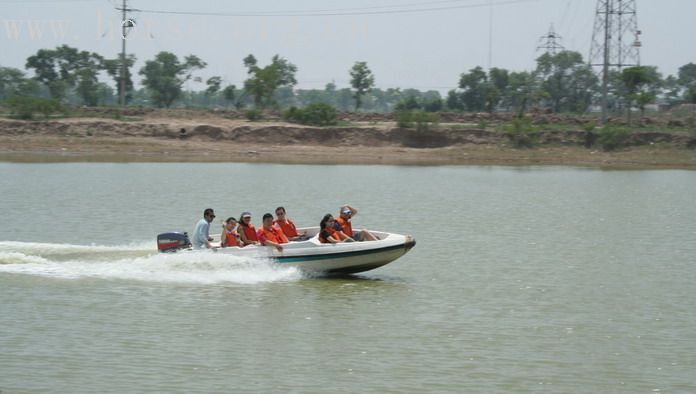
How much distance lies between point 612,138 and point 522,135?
5.35 meters

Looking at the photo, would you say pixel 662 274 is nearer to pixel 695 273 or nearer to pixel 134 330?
pixel 695 273

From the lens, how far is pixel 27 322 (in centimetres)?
1545

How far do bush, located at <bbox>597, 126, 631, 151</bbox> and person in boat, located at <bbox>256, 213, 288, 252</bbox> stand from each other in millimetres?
42929

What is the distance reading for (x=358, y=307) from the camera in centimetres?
1730

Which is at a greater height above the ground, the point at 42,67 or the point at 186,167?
the point at 42,67

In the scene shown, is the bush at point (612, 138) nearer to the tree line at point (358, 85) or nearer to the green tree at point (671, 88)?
the tree line at point (358, 85)

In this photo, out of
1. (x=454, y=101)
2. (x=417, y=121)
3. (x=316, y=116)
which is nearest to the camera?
(x=417, y=121)

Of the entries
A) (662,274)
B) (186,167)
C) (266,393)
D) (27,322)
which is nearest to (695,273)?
(662,274)

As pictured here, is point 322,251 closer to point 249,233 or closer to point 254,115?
point 249,233

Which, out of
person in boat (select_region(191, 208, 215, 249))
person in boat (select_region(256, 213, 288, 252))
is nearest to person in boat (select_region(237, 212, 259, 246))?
person in boat (select_region(256, 213, 288, 252))

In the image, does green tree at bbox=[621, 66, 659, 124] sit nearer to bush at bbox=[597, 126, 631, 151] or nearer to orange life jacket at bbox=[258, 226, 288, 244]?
bush at bbox=[597, 126, 631, 151]

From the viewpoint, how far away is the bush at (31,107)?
5828 cm

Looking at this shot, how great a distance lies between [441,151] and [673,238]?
3110 centimetres

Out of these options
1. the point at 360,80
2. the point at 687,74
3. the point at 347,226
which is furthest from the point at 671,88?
the point at 347,226
